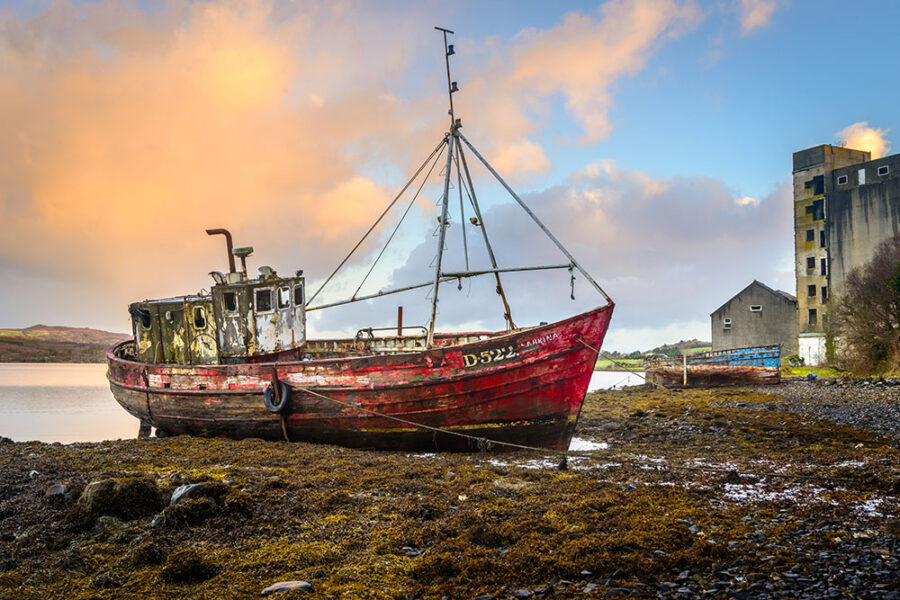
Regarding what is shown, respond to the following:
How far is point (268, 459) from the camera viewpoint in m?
11.8

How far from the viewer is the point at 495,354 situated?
42.2ft

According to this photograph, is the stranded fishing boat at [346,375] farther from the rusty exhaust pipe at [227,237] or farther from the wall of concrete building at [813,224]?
the wall of concrete building at [813,224]

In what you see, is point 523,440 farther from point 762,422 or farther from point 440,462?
point 762,422

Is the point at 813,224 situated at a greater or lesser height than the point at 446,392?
greater

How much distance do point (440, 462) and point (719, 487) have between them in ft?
16.7

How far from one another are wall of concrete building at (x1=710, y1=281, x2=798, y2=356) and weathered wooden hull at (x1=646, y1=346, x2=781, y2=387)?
→ 538 inches

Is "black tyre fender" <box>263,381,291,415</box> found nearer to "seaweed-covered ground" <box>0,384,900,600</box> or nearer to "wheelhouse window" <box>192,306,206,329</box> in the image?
"seaweed-covered ground" <box>0,384,900,600</box>

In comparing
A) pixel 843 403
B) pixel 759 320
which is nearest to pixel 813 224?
pixel 759 320

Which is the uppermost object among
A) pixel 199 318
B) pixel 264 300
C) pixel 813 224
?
pixel 813 224

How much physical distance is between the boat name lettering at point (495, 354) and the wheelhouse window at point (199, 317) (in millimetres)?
7870

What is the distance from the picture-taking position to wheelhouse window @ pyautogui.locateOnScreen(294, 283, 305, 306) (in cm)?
1707

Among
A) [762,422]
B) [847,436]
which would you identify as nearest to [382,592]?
[847,436]

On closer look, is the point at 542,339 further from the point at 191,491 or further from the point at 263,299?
the point at 263,299

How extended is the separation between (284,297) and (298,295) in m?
0.66
